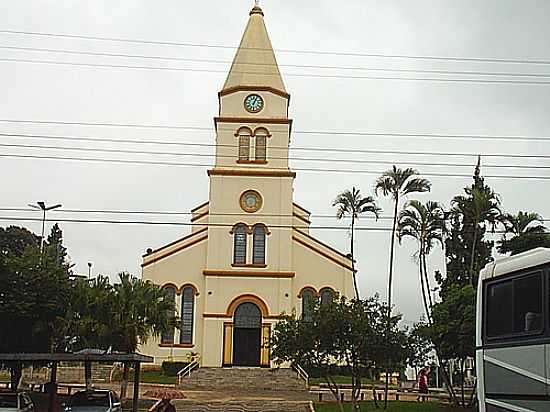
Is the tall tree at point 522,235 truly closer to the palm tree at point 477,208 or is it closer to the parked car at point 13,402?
the palm tree at point 477,208

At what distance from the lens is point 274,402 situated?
36.7 metres

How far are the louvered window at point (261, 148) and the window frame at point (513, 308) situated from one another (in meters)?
37.5

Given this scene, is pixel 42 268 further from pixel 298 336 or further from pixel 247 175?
pixel 247 175

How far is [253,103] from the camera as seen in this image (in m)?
52.0

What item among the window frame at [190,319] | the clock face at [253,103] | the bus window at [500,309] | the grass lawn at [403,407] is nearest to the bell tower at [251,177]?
the clock face at [253,103]

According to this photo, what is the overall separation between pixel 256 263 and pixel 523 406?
37.5 meters

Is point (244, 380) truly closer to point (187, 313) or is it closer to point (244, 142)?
point (187, 313)

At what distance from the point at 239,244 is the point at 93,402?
25594 millimetres

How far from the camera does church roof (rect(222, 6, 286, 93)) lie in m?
52.4

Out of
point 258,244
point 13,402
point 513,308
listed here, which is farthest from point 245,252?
point 513,308

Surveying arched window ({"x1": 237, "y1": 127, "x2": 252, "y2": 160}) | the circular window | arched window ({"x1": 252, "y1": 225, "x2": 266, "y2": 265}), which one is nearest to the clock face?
arched window ({"x1": 237, "y1": 127, "x2": 252, "y2": 160})

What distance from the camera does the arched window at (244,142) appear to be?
51.7m

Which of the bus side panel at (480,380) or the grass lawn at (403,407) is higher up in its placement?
the bus side panel at (480,380)

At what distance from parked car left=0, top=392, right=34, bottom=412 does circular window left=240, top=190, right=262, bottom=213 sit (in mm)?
27933
